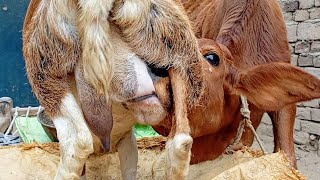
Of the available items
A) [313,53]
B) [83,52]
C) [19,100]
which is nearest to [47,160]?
[83,52]

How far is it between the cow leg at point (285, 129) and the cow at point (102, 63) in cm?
76

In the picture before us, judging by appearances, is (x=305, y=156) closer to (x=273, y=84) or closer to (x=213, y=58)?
(x=273, y=84)

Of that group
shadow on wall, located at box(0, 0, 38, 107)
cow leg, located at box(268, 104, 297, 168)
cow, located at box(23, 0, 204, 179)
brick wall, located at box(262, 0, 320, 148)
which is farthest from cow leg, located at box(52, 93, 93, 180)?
brick wall, located at box(262, 0, 320, 148)

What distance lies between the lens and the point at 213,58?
212cm

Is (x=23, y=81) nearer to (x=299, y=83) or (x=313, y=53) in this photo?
(x=313, y=53)

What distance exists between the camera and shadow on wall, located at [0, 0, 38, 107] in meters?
4.77

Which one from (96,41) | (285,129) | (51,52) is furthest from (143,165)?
(96,41)

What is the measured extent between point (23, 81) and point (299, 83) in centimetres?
322

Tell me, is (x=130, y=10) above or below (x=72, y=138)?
above

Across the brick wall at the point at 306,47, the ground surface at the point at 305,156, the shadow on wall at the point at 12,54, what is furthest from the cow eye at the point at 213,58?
the shadow on wall at the point at 12,54

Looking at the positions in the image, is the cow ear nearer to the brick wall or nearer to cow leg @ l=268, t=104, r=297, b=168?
cow leg @ l=268, t=104, r=297, b=168

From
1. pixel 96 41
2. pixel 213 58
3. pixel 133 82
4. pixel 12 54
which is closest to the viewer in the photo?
pixel 96 41

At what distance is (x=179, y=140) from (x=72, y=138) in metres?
0.34

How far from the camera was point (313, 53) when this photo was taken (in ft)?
15.8
